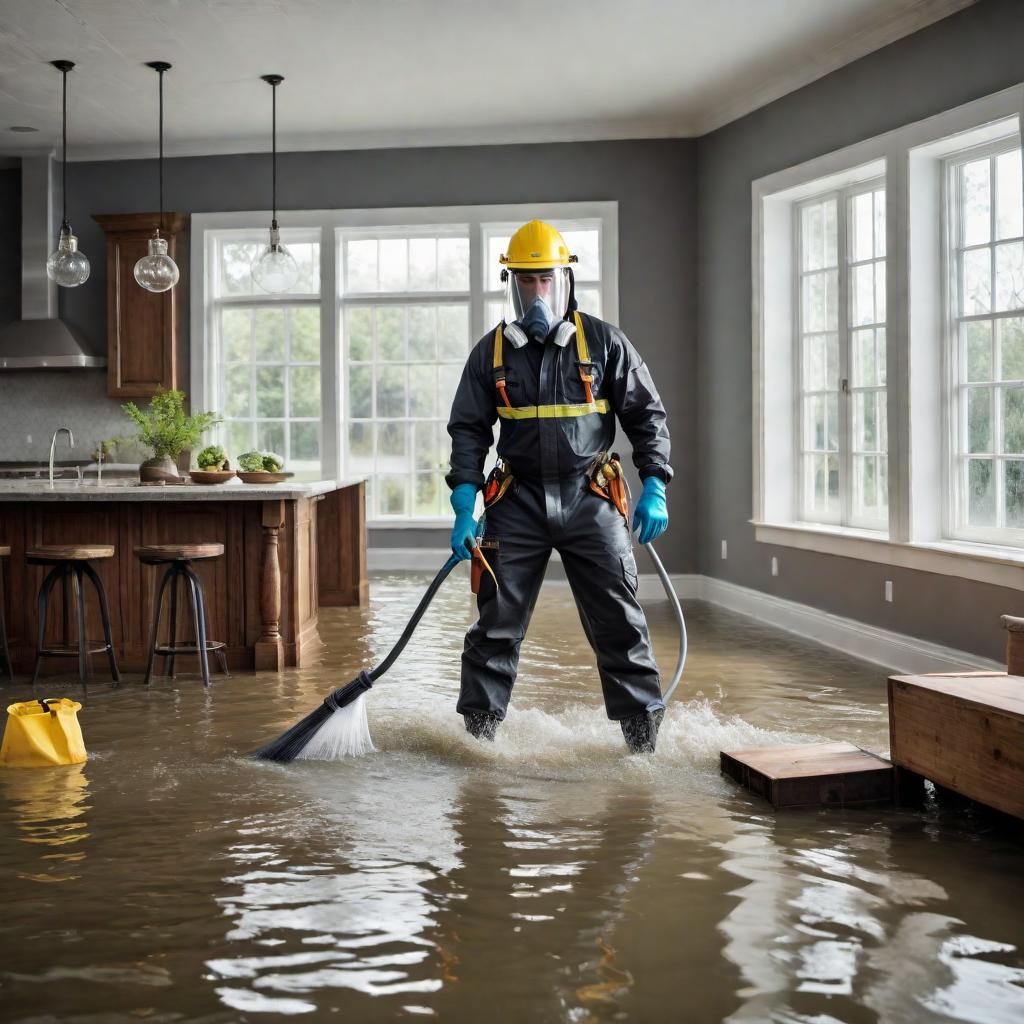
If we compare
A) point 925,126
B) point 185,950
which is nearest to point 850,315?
point 925,126

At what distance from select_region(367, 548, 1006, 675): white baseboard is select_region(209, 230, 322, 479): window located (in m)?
0.96

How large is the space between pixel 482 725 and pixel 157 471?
2672mm

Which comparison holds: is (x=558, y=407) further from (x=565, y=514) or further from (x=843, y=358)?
(x=843, y=358)

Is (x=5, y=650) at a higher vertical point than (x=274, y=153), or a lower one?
lower

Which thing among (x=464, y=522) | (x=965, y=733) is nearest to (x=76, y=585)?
(x=464, y=522)

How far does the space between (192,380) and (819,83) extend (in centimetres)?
461

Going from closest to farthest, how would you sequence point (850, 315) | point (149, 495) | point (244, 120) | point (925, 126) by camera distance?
1. point (149, 495)
2. point (925, 126)
3. point (850, 315)
4. point (244, 120)

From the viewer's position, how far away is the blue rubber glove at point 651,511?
11.1 ft

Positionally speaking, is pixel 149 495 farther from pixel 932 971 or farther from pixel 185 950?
pixel 932 971

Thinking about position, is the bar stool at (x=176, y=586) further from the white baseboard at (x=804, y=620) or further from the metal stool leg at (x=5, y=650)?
the white baseboard at (x=804, y=620)

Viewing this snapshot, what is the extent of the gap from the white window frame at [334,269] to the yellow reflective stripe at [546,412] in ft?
14.6

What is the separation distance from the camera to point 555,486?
3.33 metres

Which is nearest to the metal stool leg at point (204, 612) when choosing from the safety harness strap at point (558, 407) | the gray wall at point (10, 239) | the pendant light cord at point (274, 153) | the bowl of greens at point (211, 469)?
the bowl of greens at point (211, 469)

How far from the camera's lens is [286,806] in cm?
291
